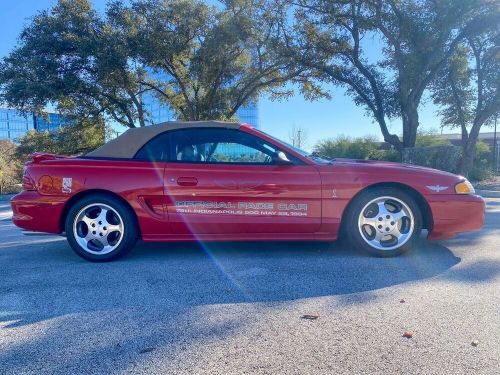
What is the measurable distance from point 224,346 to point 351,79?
14.9 meters

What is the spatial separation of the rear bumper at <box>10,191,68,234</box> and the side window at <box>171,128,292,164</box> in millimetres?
1361

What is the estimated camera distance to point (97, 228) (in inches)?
170

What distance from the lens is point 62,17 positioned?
54.5ft

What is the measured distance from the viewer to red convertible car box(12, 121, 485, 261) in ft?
13.9

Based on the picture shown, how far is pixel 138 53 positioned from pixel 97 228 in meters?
13.8

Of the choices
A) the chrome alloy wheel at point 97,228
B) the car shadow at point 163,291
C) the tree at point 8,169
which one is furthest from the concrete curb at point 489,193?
the tree at point 8,169

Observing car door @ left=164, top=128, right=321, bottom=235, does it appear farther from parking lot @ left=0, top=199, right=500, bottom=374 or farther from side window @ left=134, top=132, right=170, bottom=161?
parking lot @ left=0, top=199, right=500, bottom=374

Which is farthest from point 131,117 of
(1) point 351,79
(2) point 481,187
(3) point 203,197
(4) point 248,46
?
(3) point 203,197

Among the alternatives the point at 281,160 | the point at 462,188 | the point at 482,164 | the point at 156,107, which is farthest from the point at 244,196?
the point at 156,107

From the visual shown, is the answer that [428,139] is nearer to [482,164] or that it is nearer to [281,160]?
[482,164]

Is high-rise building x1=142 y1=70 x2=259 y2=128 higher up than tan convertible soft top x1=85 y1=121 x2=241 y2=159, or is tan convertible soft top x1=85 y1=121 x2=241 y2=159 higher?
high-rise building x1=142 y1=70 x2=259 y2=128

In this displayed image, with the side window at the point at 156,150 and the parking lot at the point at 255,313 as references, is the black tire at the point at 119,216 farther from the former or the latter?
the side window at the point at 156,150

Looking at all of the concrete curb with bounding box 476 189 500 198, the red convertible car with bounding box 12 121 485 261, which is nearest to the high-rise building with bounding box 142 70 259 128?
the concrete curb with bounding box 476 189 500 198

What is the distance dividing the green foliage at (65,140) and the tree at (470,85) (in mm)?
16882
